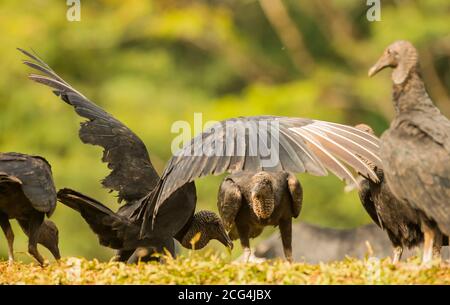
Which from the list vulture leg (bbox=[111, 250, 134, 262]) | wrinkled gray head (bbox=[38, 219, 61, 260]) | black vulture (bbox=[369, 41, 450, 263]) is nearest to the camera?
black vulture (bbox=[369, 41, 450, 263])

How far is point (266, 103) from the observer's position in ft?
48.6

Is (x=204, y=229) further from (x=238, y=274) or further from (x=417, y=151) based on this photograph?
(x=417, y=151)

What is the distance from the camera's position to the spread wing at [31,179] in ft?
19.1

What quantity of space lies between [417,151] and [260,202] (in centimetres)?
129

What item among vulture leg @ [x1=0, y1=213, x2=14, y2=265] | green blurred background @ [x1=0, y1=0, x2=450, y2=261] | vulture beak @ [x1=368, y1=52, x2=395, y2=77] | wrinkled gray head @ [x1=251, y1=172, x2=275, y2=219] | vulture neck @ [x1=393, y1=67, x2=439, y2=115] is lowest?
vulture leg @ [x1=0, y1=213, x2=14, y2=265]

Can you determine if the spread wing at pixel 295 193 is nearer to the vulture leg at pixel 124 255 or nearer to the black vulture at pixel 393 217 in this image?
the black vulture at pixel 393 217

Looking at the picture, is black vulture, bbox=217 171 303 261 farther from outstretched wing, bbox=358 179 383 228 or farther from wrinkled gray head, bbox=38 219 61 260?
wrinkled gray head, bbox=38 219 61 260

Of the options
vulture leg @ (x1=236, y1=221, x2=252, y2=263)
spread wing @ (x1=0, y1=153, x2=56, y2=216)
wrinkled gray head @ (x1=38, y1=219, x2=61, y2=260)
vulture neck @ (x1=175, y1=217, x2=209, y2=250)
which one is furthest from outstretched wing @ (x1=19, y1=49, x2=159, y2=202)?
spread wing @ (x1=0, y1=153, x2=56, y2=216)

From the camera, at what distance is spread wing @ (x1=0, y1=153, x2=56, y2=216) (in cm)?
583

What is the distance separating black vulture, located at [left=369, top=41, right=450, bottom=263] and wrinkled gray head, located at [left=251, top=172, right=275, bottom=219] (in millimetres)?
1061

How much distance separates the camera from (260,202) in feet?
20.6

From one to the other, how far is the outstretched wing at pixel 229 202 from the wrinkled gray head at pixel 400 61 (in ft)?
4.23

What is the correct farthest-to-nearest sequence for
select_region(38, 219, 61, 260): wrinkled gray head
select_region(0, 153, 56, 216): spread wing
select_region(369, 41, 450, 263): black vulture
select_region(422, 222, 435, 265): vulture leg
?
1. select_region(38, 219, 61, 260): wrinkled gray head
2. select_region(0, 153, 56, 216): spread wing
3. select_region(422, 222, 435, 265): vulture leg
4. select_region(369, 41, 450, 263): black vulture

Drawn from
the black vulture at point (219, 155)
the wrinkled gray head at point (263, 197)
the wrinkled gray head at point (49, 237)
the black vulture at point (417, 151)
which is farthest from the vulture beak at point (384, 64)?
the wrinkled gray head at point (49, 237)
